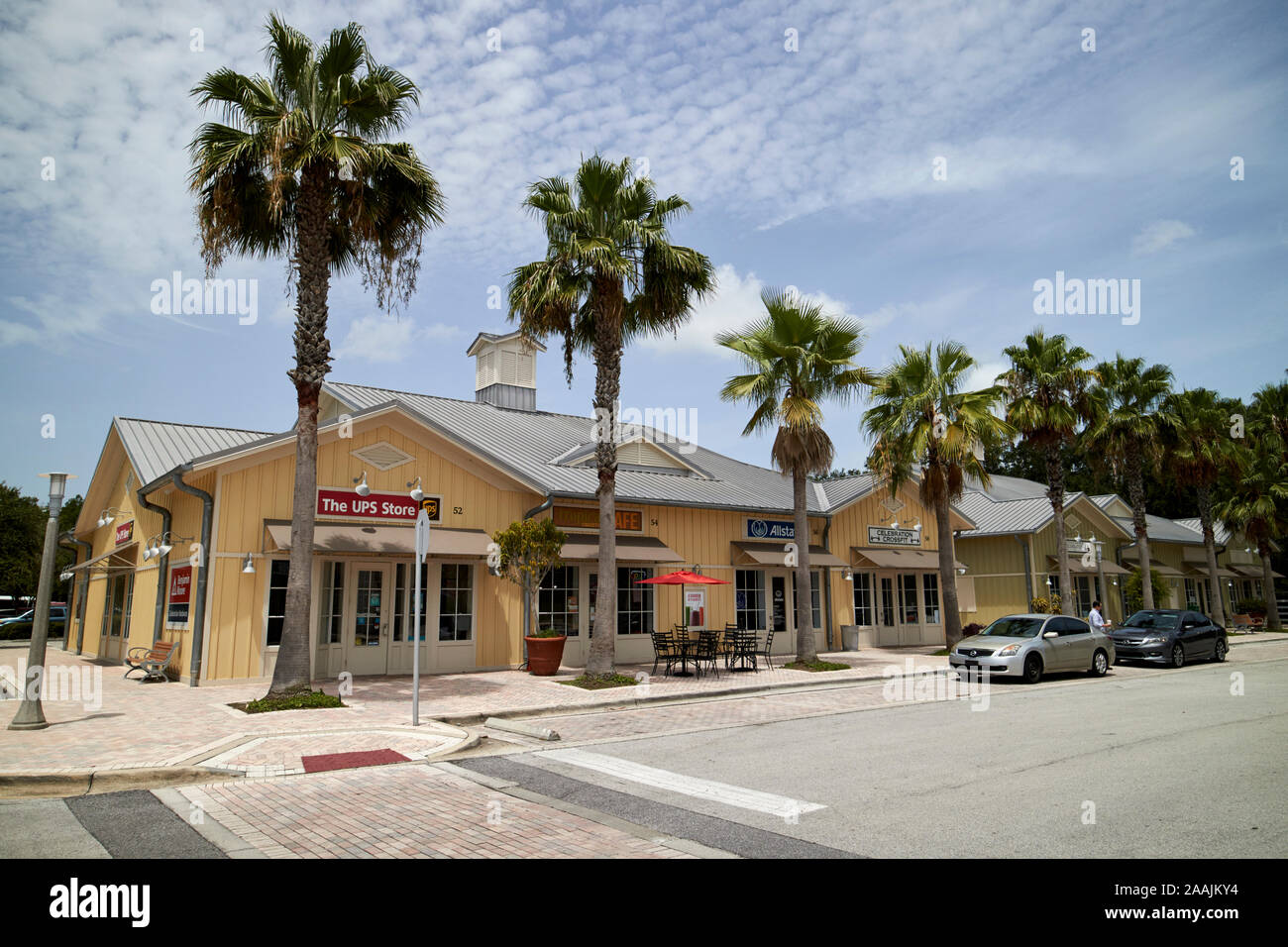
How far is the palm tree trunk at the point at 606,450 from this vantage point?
15398 mm

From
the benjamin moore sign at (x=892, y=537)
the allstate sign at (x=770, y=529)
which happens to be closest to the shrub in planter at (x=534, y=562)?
the allstate sign at (x=770, y=529)

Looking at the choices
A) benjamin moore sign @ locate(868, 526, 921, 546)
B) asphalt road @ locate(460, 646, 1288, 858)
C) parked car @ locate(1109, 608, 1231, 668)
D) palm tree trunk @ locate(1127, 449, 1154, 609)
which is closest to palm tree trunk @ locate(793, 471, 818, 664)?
asphalt road @ locate(460, 646, 1288, 858)

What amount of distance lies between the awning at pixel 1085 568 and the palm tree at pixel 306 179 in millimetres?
28388

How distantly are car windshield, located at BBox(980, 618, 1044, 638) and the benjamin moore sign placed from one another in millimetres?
7586

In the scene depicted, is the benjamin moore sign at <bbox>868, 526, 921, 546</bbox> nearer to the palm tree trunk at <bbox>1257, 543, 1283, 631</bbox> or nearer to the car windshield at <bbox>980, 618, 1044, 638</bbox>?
the car windshield at <bbox>980, 618, 1044, 638</bbox>

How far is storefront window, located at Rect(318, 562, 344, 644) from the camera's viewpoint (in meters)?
15.6

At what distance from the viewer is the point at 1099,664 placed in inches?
725

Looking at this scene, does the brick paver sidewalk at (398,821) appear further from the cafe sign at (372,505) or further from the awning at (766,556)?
the awning at (766,556)

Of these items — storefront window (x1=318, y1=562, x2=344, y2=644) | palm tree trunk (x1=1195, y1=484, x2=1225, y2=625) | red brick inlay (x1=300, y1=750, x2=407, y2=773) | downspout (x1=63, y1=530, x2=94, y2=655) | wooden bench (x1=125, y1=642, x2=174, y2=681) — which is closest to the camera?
red brick inlay (x1=300, y1=750, x2=407, y2=773)

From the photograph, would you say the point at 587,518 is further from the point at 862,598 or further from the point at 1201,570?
the point at 1201,570

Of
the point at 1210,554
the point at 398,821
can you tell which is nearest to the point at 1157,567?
the point at 1210,554

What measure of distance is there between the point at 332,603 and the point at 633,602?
7.29 m
